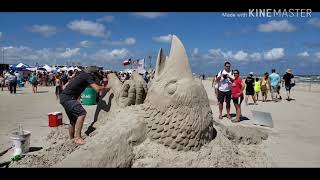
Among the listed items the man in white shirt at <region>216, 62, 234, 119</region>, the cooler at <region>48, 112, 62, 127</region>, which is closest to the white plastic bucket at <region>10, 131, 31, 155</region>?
the cooler at <region>48, 112, 62, 127</region>

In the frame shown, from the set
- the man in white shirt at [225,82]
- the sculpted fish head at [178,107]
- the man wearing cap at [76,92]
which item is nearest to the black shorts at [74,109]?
the man wearing cap at [76,92]

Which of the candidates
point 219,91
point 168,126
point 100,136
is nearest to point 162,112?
point 168,126

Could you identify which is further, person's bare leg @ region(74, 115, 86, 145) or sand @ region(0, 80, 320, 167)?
person's bare leg @ region(74, 115, 86, 145)

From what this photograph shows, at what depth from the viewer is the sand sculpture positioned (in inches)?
161

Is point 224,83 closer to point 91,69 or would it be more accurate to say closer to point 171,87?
point 91,69

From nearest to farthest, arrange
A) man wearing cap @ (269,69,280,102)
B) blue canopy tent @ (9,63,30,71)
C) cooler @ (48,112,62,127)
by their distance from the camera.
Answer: cooler @ (48,112,62,127) → man wearing cap @ (269,69,280,102) → blue canopy tent @ (9,63,30,71)

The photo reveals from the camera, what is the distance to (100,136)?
441 cm

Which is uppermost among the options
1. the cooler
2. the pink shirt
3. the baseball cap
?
the baseball cap

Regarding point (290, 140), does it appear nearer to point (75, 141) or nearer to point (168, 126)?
point (168, 126)

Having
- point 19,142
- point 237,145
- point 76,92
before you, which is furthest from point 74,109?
point 237,145

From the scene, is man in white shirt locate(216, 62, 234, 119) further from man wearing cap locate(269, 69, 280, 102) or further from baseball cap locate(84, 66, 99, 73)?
man wearing cap locate(269, 69, 280, 102)

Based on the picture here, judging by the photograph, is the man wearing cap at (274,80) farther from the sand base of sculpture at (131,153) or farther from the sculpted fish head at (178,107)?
the sculpted fish head at (178,107)

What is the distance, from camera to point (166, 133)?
423 centimetres
